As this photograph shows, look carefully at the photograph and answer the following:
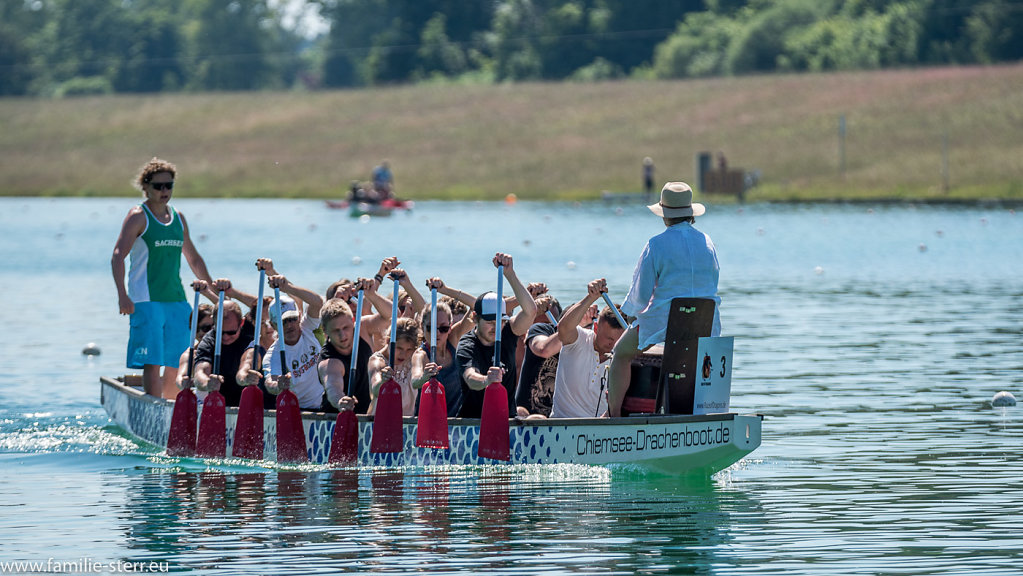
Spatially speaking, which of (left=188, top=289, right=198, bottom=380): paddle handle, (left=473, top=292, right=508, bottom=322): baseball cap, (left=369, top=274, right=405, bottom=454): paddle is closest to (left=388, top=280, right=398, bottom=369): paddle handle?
(left=369, top=274, right=405, bottom=454): paddle

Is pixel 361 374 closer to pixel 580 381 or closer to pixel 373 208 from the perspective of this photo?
pixel 580 381

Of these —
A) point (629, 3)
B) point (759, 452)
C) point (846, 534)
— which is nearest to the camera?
point (846, 534)

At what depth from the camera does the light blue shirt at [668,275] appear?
11117 millimetres

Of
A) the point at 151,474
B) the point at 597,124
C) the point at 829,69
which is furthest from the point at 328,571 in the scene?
the point at 829,69

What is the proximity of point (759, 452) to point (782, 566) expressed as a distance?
3.98 meters

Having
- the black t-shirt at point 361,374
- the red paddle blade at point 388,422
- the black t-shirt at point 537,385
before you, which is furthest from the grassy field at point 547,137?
the red paddle blade at point 388,422

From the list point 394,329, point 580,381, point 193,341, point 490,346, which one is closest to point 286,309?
point 193,341

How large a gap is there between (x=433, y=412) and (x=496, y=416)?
19.4 inches

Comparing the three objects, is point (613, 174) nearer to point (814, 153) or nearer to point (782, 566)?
point (814, 153)

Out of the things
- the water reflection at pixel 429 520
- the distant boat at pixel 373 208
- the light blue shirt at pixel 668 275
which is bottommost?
the water reflection at pixel 429 520

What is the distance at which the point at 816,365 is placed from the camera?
62.4ft

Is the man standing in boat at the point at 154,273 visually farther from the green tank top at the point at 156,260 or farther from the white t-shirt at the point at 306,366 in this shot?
the white t-shirt at the point at 306,366

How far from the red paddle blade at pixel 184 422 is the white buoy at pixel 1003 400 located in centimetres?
705

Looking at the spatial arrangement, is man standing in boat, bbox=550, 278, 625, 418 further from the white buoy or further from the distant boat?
the distant boat
